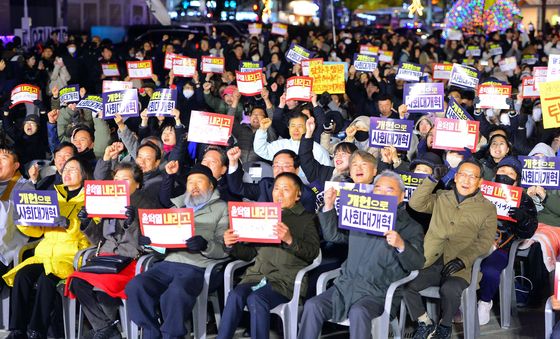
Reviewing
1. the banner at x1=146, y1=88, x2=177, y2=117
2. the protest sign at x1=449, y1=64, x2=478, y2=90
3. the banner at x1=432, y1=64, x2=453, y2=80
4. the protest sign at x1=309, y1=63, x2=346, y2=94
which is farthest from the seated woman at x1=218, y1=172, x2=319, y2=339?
the banner at x1=432, y1=64, x2=453, y2=80

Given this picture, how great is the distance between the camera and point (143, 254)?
7695 mm

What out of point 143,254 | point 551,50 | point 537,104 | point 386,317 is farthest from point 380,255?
point 551,50

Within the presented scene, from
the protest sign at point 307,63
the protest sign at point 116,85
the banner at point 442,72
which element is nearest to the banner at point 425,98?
the protest sign at point 307,63

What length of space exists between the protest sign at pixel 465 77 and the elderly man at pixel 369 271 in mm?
5848

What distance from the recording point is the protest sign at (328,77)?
1260 cm

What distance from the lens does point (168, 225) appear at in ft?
23.2

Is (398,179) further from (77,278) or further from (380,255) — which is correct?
(77,278)

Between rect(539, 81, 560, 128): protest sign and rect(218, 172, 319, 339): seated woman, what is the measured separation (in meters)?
2.76

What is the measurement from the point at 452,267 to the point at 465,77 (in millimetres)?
5789

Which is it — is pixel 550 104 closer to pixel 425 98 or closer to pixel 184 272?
pixel 425 98

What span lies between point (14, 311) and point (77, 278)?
0.60 meters

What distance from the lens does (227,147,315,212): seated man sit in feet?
25.9

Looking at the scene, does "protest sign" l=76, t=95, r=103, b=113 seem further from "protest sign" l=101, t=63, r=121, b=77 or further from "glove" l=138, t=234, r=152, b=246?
"protest sign" l=101, t=63, r=121, b=77

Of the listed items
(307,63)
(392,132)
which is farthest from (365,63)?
(392,132)
